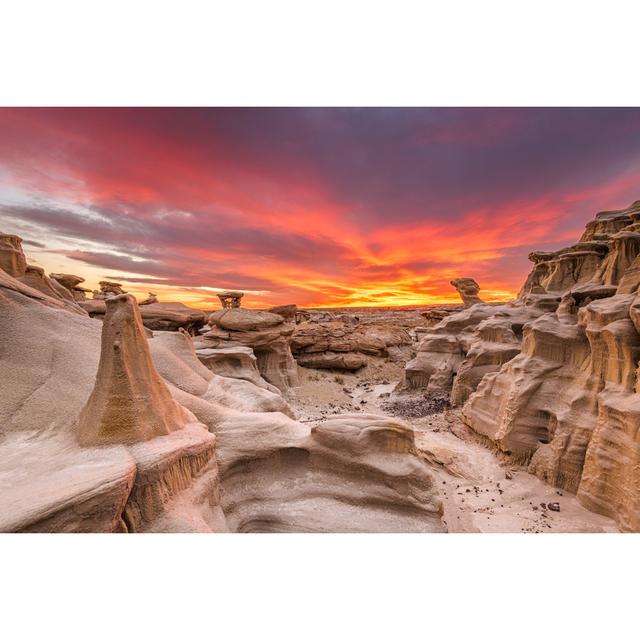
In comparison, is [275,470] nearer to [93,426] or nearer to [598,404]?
[93,426]

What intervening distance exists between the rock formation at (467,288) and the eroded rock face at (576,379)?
10.1m

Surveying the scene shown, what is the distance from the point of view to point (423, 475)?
5.06 meters

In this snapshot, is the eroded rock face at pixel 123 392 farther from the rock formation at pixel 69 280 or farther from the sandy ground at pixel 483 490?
the rock formation at pixel 69 280

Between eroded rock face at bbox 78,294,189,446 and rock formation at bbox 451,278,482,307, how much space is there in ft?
80.7

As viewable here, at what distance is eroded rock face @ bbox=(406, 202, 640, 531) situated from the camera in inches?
241

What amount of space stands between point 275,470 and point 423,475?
2.56m

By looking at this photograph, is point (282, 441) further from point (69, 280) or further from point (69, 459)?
point (69, 280)

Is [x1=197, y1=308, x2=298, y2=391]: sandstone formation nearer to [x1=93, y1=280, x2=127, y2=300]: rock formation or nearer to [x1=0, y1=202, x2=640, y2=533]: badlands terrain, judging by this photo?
Answer: [x1=0, y1=202, x2=640, y2=533]: badlands terrain

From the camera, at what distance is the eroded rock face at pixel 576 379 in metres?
6.11

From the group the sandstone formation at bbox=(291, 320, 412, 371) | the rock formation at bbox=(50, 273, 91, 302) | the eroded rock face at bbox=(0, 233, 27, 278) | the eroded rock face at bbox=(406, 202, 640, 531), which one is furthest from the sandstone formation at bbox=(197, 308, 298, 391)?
the eroded rock face at bbox=(406, 202, 640, 531)

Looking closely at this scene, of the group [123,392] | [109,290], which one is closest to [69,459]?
[123,392]

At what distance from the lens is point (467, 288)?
2486 centimetres

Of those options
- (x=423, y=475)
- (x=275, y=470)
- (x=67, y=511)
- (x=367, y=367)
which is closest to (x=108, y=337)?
(x=67, y=511)

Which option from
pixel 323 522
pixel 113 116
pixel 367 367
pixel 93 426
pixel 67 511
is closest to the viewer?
pixel 67 511
